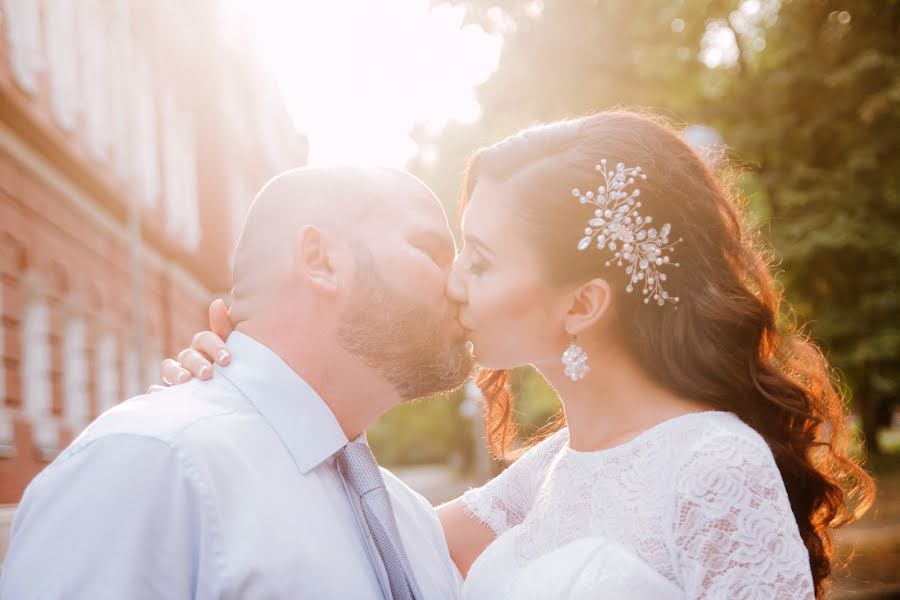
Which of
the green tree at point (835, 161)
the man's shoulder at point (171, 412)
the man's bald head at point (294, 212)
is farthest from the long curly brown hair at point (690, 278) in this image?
the green tree at point (835, 161)

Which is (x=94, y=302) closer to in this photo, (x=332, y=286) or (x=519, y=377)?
(x=519, y=377)

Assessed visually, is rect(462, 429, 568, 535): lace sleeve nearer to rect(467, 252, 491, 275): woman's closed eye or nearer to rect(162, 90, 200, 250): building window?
rect(467, 252, 491, 275): woman's closed eye

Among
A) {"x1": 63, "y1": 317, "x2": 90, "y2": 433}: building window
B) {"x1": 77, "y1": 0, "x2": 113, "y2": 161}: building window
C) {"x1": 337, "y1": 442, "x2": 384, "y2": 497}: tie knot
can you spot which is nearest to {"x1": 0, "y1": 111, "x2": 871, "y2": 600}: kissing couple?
{"x1": 337, "y1": 442, "x2": 384, "y2": 497}: tie knot

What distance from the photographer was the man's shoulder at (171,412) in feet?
7.16

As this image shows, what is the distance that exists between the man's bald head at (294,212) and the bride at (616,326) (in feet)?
0.63

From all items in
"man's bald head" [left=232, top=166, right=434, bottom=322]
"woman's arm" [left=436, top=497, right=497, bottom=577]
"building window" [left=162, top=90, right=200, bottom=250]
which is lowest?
"woman's arm" [left=436, top=497, right=497, bottom=577]

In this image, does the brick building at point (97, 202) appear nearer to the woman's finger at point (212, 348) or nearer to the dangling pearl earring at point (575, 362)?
the woman's finger at point (212, 348)

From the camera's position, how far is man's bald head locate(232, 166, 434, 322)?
2.84 metres

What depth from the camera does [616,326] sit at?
9.36ft

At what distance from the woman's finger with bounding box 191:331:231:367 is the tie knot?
1.37 ft

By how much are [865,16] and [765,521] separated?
1643 centimetres

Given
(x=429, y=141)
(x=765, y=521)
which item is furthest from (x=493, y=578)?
(x=429, y=141)

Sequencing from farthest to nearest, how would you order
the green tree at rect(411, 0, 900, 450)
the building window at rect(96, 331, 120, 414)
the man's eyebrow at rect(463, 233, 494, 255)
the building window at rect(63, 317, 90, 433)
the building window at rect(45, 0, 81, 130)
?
the green tree at rect(411, 0, 900, 450) → the building window at rect(96, 331, 120, 414) → the building window at rect(63, 317, 90, 433) → the building window at rect(45, 0, 81, 130) → the man's eyebrow at rect(463, 233, 494, 255)

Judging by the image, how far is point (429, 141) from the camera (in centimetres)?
2439
